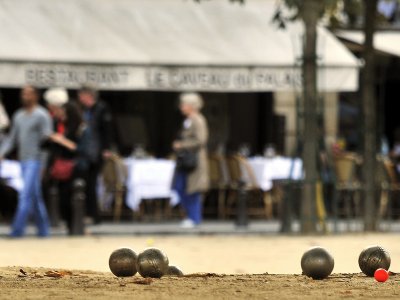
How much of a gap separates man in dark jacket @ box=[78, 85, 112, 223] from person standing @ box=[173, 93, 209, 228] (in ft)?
3.38

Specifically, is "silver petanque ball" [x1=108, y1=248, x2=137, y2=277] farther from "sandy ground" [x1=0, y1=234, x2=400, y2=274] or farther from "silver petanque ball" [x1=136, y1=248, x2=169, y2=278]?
"sandy ground" [x1=0, y1=234, x2=400, y2=274]

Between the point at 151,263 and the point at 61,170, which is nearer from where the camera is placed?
the point at 151,263

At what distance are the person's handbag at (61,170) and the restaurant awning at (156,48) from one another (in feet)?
7.50

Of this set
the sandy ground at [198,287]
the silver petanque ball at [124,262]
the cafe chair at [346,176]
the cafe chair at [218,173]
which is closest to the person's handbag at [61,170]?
the cafe chair at [218,173]

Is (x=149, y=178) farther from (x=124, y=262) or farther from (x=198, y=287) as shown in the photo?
(x=198, y=287)

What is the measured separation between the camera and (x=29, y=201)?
19.0 metres

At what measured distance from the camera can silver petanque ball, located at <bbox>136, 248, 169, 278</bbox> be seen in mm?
9188

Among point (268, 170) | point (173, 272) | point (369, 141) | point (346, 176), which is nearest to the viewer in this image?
point (173, 272)

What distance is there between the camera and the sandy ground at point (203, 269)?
8203 millimetres

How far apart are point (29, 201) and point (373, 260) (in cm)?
996

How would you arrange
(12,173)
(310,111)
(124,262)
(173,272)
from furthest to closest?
1. (12,173)
2. (310,111)
3. (173,272)
4. (124,262)

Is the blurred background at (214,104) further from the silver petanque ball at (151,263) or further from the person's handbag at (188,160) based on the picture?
the silver petanque ball at (151,263)

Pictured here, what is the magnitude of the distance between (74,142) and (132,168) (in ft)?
8.55

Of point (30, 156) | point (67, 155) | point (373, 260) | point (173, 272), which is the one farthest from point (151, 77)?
point (373, 260)
